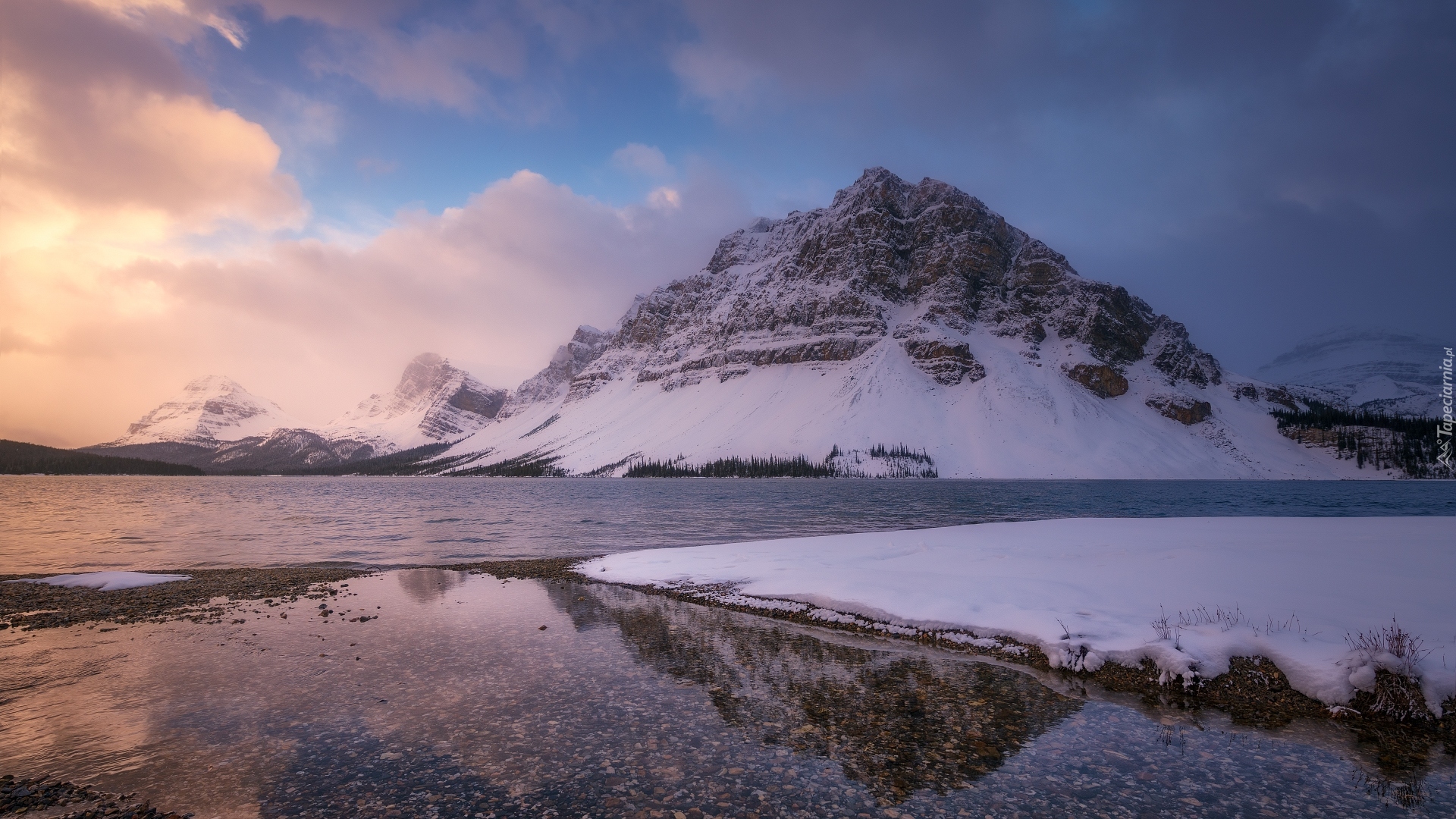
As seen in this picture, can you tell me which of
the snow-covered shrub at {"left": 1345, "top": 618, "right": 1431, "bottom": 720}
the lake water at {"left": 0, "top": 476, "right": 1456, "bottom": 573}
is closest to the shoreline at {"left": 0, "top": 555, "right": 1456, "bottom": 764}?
the snow-covered shrub at {"left": 1345, "top": 618, "right": 1431, "bottom": 720}

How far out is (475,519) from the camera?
67562 mm

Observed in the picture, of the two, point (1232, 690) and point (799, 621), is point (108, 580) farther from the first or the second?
point (1232, 690)

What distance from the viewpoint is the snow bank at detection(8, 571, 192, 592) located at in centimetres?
2648

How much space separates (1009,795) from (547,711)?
820 cm

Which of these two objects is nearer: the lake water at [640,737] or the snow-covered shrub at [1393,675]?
the lake water at [640,737]

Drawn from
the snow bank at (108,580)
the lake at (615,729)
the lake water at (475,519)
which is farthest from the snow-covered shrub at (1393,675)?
the snow bank at (108,580)

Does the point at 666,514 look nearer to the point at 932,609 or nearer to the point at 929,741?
the point at 932,609

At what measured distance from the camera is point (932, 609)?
1942cm

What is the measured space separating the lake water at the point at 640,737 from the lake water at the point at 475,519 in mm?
22293

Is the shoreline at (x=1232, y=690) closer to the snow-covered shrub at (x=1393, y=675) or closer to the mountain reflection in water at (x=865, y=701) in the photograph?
the snow-covered shrub at (x=1393, y=675)

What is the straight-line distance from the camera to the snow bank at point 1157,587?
13773 millimetres

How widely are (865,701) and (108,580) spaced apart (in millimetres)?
33346

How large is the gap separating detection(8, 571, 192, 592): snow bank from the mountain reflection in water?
23.8m

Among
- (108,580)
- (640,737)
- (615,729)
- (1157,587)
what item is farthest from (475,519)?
(1157,587)
